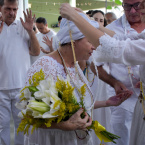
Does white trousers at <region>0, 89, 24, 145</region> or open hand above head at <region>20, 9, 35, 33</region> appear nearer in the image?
white trousers at <region>0, 89, 24, 145</region>

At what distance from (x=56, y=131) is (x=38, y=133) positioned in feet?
0.52

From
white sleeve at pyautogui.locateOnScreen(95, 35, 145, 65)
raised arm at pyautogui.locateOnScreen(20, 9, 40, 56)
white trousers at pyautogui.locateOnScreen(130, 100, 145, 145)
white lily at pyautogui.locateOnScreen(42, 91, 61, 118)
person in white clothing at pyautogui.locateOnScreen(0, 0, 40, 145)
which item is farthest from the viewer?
raised arm at pyautogui.locateOnScreen(20, 9, 40, 56)

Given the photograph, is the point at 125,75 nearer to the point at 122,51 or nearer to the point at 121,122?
the point at 121,122

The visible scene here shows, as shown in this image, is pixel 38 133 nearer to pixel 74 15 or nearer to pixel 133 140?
pixel 133 140

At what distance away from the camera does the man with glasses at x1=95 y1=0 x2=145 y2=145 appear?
2578 mm

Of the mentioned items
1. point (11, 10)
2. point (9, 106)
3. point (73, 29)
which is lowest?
point (9, 106)

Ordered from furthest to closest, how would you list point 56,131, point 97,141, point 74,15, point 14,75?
point 14,75
point 97,141
point 56,131
point 74,15

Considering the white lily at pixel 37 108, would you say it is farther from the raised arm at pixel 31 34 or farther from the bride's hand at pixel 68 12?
the raised arm at pixel 31 34

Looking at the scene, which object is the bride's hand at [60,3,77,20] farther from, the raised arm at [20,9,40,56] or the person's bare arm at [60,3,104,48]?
the raised arm at [20,9,40,56]

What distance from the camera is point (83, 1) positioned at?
696 inches

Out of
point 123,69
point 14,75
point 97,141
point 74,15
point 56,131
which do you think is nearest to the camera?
point 74,15

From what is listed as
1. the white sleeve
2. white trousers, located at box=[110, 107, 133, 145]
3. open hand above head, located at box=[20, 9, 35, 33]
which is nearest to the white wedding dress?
the white sleeve

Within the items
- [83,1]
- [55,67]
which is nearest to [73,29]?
[55,67]

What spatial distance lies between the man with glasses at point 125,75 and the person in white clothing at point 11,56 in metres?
1.25
